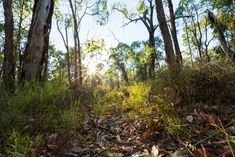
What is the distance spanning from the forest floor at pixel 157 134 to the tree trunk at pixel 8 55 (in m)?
1.97

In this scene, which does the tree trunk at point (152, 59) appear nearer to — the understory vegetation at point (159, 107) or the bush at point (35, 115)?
the understory vegetation at point (159, 107)

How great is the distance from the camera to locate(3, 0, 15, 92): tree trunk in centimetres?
531

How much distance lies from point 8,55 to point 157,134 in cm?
408

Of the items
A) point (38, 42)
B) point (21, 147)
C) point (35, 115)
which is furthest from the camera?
point (38, 42)

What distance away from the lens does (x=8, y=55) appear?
5945mm

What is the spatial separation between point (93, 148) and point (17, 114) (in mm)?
1014

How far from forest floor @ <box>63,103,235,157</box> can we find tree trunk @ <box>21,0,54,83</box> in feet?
7.40

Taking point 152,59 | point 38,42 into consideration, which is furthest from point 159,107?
point 152,59

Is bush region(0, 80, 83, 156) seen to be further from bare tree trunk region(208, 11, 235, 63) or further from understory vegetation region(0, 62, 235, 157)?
bare tree trunk region(208, 11, 235, 63)

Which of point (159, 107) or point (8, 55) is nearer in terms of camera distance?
point (159, 107)

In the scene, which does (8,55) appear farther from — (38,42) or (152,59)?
(152,59)

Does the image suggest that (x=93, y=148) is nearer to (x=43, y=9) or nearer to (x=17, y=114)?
(x=17, y=114)

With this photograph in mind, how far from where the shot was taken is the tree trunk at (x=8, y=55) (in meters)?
5.31

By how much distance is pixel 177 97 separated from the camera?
403 centimetres
